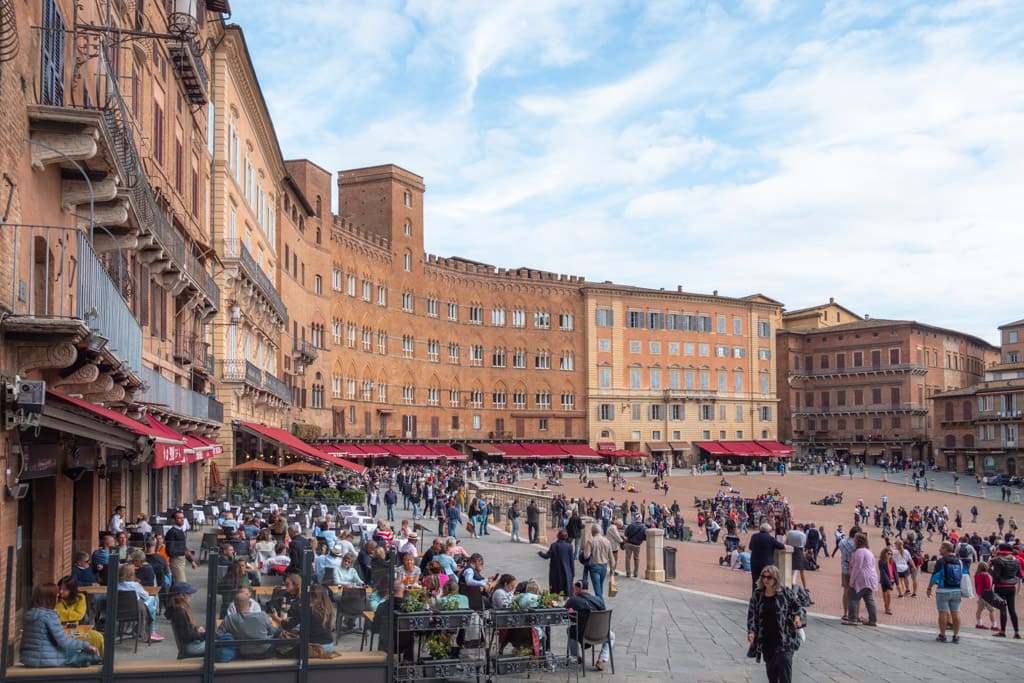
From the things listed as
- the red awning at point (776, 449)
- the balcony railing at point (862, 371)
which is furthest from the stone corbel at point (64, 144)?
the balcony railing at point (862, 371)

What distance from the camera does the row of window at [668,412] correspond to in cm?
8194

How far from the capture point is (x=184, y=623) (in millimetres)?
9258

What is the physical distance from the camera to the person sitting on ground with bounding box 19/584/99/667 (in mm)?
8828

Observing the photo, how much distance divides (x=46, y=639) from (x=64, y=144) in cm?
603

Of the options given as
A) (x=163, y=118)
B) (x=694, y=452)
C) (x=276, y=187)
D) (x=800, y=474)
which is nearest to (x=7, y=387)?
(x=163, y=118)

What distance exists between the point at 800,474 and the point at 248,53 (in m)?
52.7

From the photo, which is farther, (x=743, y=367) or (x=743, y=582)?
(x=743, y=367)

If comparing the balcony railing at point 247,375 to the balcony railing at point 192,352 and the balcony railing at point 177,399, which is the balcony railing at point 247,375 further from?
the balcony railing at point 177,399

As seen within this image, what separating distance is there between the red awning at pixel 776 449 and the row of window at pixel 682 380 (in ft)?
16.0

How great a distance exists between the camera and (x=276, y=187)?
47031mm

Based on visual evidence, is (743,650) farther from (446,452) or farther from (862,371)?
(862,371)

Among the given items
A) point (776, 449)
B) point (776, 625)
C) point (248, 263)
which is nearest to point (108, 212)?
point (776, 625)

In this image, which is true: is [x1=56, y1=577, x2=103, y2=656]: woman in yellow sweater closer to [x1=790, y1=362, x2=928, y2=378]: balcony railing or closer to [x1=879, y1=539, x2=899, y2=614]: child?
[x1=879, y1=539, x2=899, y2=614]: child

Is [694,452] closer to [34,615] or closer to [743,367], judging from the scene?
[743,367]
